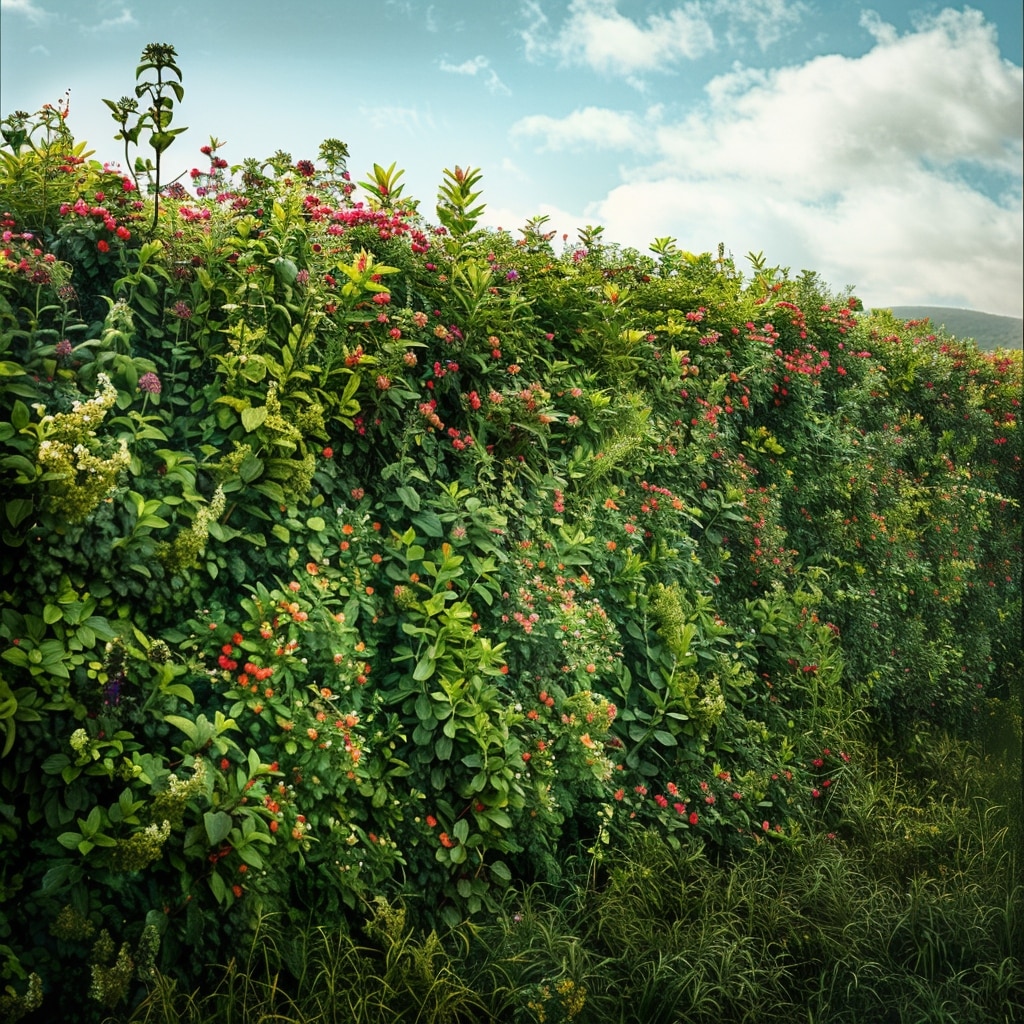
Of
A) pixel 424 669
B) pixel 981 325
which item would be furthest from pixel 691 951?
pixel 981 325

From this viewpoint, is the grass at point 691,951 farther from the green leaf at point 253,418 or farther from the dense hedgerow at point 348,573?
the green leaf at point 253,418

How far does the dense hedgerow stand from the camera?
9.18 ft

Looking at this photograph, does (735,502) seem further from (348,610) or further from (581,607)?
(348,610)

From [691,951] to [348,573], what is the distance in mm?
1883

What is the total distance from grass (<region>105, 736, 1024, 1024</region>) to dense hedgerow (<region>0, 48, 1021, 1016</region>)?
0.50 feet

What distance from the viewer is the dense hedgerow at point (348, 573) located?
280 centimetres

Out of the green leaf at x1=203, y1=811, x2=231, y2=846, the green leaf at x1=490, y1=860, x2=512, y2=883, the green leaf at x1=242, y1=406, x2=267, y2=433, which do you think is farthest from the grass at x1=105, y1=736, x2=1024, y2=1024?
the green leaf at x1=242, y1=406, x2=267, y2=433

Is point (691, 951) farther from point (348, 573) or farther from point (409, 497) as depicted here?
point (409, 497)

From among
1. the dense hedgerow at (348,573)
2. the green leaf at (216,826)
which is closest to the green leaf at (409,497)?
the dense hedgerow at (348,573)

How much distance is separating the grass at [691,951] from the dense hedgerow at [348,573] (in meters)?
0.15

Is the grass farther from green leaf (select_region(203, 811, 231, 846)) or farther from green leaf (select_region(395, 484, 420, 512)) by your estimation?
green leaf (select_region(395, 484, 420, 512))

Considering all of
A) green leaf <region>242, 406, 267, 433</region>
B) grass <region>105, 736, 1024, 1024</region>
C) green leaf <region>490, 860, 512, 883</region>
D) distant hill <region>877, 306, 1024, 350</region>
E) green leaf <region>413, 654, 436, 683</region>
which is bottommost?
grass <region>105, 736, 1024, 1024</region>

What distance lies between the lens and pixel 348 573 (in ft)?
11.4

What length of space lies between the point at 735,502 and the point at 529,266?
5.77ft
